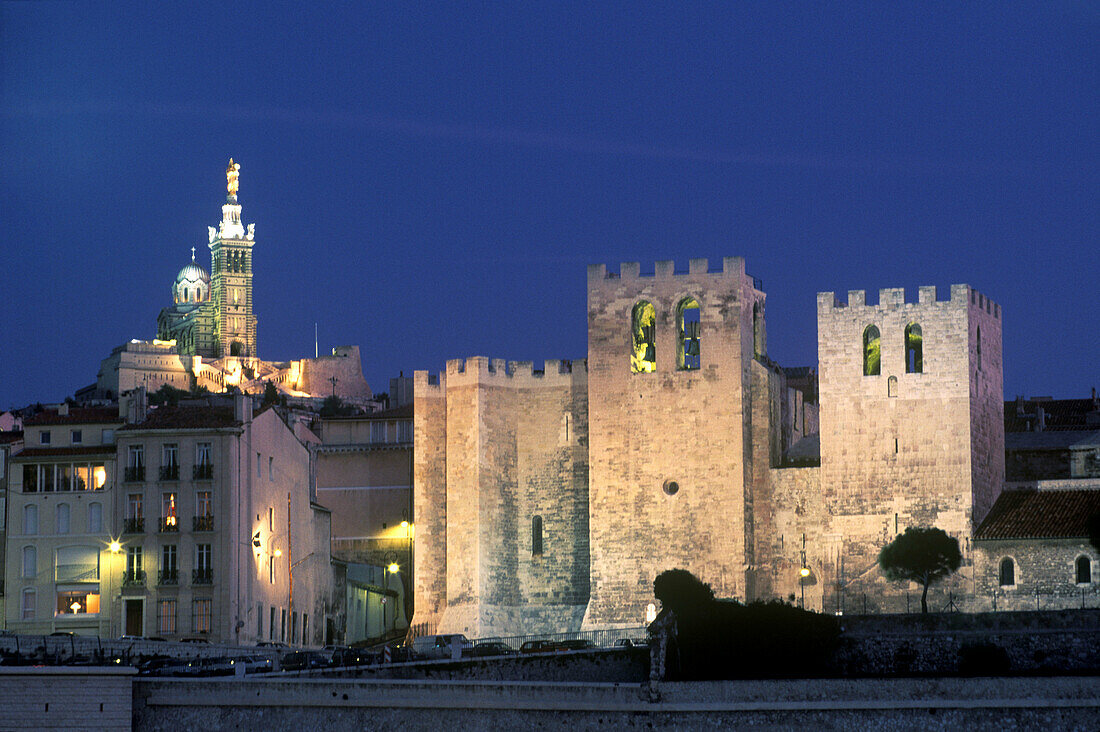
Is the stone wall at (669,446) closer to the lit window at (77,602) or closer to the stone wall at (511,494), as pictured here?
the stone wall at (511,494)

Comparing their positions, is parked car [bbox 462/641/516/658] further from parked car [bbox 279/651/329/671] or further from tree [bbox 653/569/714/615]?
tree [bbox 653/569/714/615]

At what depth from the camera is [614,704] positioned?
136 feet

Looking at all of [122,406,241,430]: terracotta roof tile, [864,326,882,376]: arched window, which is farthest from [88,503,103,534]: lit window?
[864,326,882,376]: arched window

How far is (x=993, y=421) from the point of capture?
184 ft

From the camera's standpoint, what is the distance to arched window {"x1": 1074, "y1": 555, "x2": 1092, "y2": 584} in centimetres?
5106

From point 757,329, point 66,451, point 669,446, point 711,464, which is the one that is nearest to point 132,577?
point 66,451

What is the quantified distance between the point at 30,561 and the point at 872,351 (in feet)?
75.6

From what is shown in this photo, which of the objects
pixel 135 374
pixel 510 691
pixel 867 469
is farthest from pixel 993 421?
pixel 135 374

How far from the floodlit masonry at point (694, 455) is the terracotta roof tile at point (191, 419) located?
6968 mm

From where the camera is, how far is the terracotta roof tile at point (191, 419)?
182 ft

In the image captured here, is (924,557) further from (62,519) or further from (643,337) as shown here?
(62,519)

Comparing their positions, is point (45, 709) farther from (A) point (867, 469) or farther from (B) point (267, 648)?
(A) point (867, 469)

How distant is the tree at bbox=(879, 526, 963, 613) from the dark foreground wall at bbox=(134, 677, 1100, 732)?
454 inches

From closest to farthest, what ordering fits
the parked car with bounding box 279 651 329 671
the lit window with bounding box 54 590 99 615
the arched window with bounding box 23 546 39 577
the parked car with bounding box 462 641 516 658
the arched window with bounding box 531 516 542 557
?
the parked car with bounding box 279 651 329 671 → the parked car with bounding box 462 641 516 658 → the lit window with bounding box 54 590 99 615 → the arched window with bounding box 23 546 39 577 → the arched window with bounding box 531 516 542 557
